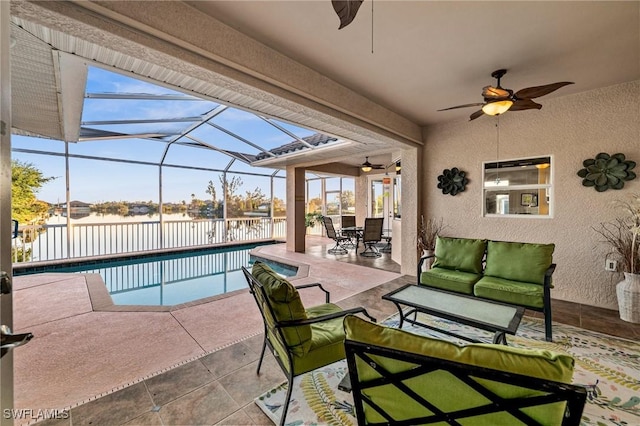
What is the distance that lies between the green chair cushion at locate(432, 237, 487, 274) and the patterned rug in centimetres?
85

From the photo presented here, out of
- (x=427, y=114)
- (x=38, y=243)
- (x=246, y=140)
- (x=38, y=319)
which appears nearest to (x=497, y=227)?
(x=427, y=114)

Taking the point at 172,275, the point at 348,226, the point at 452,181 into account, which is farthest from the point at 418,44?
the point at 348,226

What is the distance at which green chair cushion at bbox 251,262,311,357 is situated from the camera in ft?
5.17

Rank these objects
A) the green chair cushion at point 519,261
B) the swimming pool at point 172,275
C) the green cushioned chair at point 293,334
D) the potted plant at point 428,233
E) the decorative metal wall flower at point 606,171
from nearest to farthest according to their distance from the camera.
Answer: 1. the green cushioned chair at point 293,334
2. the green chair cushion at point 519,261
3. the decorative metal wall flower at point 606,171
4. the swimming pool at point 172,275
5. the potted plant at point 428,233

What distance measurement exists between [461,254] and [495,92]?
1.93m

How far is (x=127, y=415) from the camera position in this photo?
1.64 metres

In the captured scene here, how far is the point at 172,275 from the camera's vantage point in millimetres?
5723

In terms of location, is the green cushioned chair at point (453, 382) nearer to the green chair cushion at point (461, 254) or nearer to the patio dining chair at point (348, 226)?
the green chair cushion at point (461, 254)

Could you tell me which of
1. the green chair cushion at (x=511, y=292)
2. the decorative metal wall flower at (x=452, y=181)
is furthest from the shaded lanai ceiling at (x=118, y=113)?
the green chair cushion at (x=511, y=292)

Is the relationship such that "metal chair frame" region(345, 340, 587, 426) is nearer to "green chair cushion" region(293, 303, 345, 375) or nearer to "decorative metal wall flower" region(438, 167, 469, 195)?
"green chair cushion" region(293, 303, 345, 375)

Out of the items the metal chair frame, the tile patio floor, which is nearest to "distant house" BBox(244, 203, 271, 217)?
the tile patio floor

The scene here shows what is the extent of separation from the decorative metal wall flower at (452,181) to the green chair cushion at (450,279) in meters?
1.76

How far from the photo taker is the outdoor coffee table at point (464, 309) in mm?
2047

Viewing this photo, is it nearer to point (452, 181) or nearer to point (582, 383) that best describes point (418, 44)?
point (452, 181)
